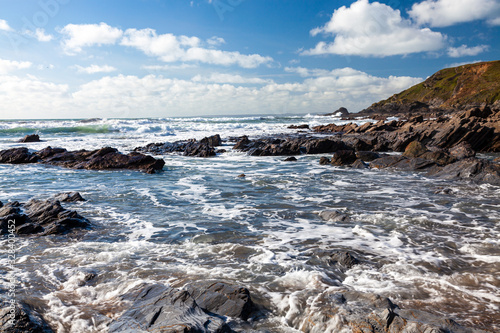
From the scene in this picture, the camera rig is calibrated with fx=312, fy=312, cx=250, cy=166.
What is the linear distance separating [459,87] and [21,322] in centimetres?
13370

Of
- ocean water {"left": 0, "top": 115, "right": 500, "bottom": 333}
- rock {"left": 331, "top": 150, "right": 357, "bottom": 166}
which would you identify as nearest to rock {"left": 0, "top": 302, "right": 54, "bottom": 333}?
ocean water {"left": 0, "top": 115, "right": 500, "bottom": 333}

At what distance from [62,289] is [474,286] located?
6.50 metres

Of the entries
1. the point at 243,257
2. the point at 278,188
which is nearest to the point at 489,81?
the point at 278,188

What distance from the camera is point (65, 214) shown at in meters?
8.24

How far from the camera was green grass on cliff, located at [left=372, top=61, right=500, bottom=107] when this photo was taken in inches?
3654

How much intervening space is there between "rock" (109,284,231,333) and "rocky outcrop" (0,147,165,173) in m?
13.6

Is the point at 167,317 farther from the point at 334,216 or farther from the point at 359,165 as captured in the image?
the point at 359,165

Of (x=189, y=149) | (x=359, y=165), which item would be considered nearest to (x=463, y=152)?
(x=359, y=165)

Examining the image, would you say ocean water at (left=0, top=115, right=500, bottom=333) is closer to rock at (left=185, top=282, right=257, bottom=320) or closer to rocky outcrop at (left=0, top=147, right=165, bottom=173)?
rock at (left=185, top=282, right=257, bottom=320)

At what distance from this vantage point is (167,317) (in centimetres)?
378

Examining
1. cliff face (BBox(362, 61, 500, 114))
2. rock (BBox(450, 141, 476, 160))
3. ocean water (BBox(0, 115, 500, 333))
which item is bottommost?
ocean water (BBox(0, 115, 500, 333))

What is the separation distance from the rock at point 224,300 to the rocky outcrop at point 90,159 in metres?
13.6

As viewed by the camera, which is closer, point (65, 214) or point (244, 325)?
point (244, 325)

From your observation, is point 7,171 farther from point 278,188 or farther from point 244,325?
point 244,325
